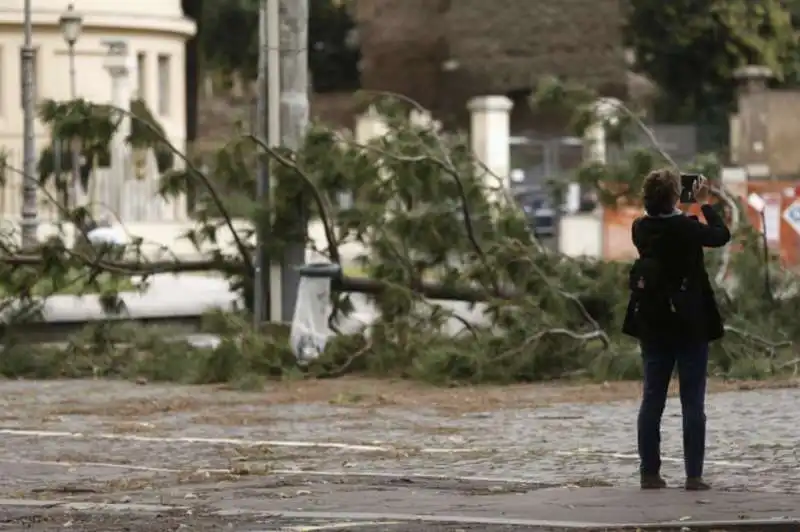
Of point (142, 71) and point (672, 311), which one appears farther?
point (142, 71)

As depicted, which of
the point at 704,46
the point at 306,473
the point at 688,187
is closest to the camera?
the point at 688,187

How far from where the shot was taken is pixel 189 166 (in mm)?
20031

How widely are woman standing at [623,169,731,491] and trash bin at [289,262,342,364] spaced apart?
8505mm

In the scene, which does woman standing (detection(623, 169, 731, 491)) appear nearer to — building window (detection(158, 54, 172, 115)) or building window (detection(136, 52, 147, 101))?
building window (detection(136, 52, 147, 101))

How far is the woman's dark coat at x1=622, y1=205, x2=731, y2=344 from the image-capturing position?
10562 millimetres

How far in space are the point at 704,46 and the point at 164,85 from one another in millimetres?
18722

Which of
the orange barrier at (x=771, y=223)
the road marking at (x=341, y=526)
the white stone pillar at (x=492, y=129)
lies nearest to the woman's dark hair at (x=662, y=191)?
the road marking at (x=341, y=526)

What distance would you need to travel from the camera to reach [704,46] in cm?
6806

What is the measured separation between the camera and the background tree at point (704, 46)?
6322cm

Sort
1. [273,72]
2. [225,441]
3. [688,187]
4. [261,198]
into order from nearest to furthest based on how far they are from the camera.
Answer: [688,187], [225,441], [261,198], [273,72]

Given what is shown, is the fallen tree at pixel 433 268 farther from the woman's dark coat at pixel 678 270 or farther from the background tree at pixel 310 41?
the background tree at pixel 310 41

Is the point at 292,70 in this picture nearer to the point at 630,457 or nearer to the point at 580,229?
the point at 630,457

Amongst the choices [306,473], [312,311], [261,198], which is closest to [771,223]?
[261,198]

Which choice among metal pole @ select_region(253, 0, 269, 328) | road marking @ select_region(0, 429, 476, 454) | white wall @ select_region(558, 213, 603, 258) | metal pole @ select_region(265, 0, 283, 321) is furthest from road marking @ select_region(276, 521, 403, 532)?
white wall @ select_region(558, 213, 603, 258)
